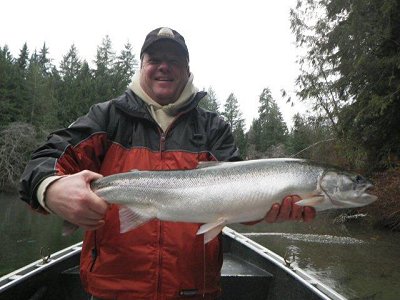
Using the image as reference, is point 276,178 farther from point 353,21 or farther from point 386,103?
point 353,21

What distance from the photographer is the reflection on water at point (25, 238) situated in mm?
13086

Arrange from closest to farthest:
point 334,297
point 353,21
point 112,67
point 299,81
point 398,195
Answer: point 334,297, point 398,195, point 353,21, point 299,81, point 112,67

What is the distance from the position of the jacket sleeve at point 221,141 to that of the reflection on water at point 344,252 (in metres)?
5.26

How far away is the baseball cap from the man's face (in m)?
0.03

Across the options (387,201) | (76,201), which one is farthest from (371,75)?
(76,201)

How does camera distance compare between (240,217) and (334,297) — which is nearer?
(240,217)

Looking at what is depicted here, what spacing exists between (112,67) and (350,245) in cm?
6679

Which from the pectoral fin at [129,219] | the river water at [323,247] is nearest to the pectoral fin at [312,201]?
the pectoral fin at [129,219]

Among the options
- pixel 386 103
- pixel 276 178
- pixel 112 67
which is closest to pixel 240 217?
pixel 276 178

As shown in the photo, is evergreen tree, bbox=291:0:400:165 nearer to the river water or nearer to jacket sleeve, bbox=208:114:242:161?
the river water

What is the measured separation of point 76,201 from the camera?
102 inches

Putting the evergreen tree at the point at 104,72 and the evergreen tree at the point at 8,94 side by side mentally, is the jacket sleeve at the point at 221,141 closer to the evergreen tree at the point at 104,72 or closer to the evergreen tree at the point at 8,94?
the evergreen tree at the point at 8,94

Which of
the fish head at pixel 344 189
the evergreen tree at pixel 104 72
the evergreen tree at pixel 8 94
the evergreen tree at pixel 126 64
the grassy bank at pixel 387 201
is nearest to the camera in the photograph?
the fish head at pixel 344 189

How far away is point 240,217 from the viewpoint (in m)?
3.22
